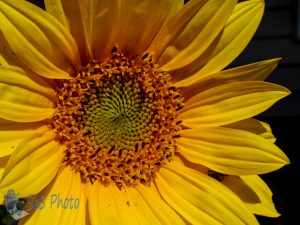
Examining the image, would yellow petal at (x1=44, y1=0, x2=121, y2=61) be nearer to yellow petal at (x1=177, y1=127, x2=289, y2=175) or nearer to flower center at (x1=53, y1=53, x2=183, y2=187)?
flower center at (x1=53, y1=53, x2=183, y2=187)

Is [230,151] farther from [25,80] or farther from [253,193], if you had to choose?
[25,80]

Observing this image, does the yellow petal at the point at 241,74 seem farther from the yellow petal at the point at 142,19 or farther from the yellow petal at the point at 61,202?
the yellow petal at the point at 61,202

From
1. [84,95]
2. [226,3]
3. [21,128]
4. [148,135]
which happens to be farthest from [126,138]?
[226,3]

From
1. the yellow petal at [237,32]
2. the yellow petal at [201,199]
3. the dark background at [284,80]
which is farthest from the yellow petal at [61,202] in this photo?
the dark background at [284,80]

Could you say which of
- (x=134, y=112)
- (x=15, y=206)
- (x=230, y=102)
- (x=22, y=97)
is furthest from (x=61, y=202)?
(x=230, y=102)

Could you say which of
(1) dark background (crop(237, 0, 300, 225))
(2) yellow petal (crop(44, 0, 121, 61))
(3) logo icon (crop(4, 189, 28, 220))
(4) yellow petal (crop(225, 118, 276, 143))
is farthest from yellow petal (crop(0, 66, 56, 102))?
(1) dark background (crop(237, 0, 300, 225))

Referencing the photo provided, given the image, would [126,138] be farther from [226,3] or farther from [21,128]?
[226,3]
